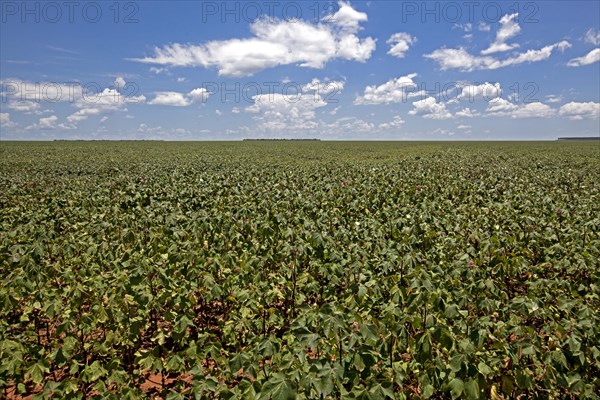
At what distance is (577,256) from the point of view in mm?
5453

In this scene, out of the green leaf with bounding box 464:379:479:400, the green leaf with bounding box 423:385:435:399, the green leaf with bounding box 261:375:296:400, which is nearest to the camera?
the green leaf with bounding box 261:375:296:400

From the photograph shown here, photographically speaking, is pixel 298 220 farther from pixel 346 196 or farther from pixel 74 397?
pixel 74 397

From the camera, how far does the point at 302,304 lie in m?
3.80

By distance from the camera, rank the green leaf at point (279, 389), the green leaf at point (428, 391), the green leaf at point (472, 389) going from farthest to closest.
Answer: the green leaf at point (428, 391) < the green leaf at point (472, 389) < the green leaf at point (279, 389)

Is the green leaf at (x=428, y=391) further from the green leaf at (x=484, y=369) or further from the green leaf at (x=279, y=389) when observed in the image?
the green leaf at (x=279, y=389)

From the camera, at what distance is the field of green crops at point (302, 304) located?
3.04 metres

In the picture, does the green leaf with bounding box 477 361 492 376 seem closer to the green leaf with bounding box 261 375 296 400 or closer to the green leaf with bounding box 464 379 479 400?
the green leaf with bounding box 464 379 479 400

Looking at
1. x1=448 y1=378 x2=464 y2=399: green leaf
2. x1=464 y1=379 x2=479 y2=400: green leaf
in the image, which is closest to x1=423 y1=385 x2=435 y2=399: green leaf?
x1=448 y1=378 x2=464 y2=399: green leaf

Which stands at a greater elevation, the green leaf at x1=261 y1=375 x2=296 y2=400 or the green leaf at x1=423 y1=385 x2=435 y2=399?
the green leaf at x1=261 y1=375 x2=296 y2=400

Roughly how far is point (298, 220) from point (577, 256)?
4.86 m

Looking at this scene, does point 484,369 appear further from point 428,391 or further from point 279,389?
point 279,389

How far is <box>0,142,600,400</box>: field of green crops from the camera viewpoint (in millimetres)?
3041

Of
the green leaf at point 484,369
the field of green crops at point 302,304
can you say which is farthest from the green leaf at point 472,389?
the green leaf at point 484,369

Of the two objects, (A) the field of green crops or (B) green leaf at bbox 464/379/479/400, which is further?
(A) the field of green crops
